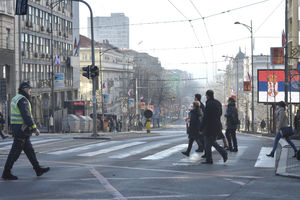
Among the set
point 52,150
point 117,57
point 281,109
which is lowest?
point 52,150

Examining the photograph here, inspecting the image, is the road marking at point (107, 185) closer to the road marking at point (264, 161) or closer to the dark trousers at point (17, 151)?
the dark trousers at point (17, 151)

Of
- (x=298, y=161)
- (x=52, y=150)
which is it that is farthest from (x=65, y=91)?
(x=298, y=161)

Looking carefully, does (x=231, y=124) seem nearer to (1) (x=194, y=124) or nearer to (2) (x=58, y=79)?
(1) (x=194, y=124)

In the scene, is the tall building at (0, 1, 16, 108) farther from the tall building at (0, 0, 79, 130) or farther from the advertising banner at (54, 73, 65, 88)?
the advertising banner at (54, 73, 65, 88)

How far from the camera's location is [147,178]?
35.9ft

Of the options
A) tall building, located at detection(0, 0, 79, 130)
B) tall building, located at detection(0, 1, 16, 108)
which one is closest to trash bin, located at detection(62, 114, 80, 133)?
tall building, located at detection(0, 0, 79, 130)

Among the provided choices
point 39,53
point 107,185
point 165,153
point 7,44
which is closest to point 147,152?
point 165,153

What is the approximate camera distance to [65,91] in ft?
233

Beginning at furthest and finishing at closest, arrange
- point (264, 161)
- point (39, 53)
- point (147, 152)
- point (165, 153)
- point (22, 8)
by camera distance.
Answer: point (39, 53) < point (22, 8) < point (147, 152) < point (165, 153) < point (264, 161)

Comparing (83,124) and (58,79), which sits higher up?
(58,79)

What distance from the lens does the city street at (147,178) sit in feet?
29.9

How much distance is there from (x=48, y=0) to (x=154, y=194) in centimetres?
5739

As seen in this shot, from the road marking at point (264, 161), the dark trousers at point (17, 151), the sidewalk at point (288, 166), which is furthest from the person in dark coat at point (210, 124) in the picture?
the dark trousers at point (17, 151)

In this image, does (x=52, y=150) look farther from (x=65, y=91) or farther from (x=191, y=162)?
(x=65, y=91)
